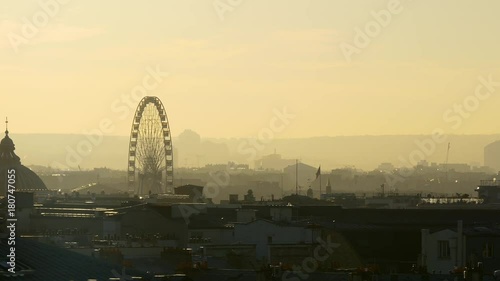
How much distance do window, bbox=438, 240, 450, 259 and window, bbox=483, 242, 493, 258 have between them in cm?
133

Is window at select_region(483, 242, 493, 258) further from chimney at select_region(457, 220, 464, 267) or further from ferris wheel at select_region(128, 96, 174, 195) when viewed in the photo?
ferris wheel at select_region(128, 96, 174, 195)

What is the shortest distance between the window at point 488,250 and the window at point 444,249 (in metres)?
1.33

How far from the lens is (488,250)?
66.9 metres

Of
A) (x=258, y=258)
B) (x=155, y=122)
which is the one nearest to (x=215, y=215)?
(x=258, y=258)

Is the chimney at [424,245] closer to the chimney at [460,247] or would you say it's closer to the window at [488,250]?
the chimney at [460,247]

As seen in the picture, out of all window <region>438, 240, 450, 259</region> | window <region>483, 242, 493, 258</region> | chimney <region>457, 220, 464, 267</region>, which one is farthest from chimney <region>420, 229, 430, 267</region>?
window <region>483, 242, 493, 258</region>

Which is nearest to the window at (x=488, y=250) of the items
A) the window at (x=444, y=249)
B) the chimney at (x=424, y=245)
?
the window at (x=444, y=249)

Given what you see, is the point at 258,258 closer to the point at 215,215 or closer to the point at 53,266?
the point at 53,266

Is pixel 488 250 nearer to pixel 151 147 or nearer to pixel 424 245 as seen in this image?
pixel 424 245

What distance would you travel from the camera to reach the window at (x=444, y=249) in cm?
6712

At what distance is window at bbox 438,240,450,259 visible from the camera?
6712cm

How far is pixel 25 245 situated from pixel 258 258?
2532 cm

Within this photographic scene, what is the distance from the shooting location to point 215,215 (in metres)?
109

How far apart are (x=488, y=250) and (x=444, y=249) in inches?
65.4
